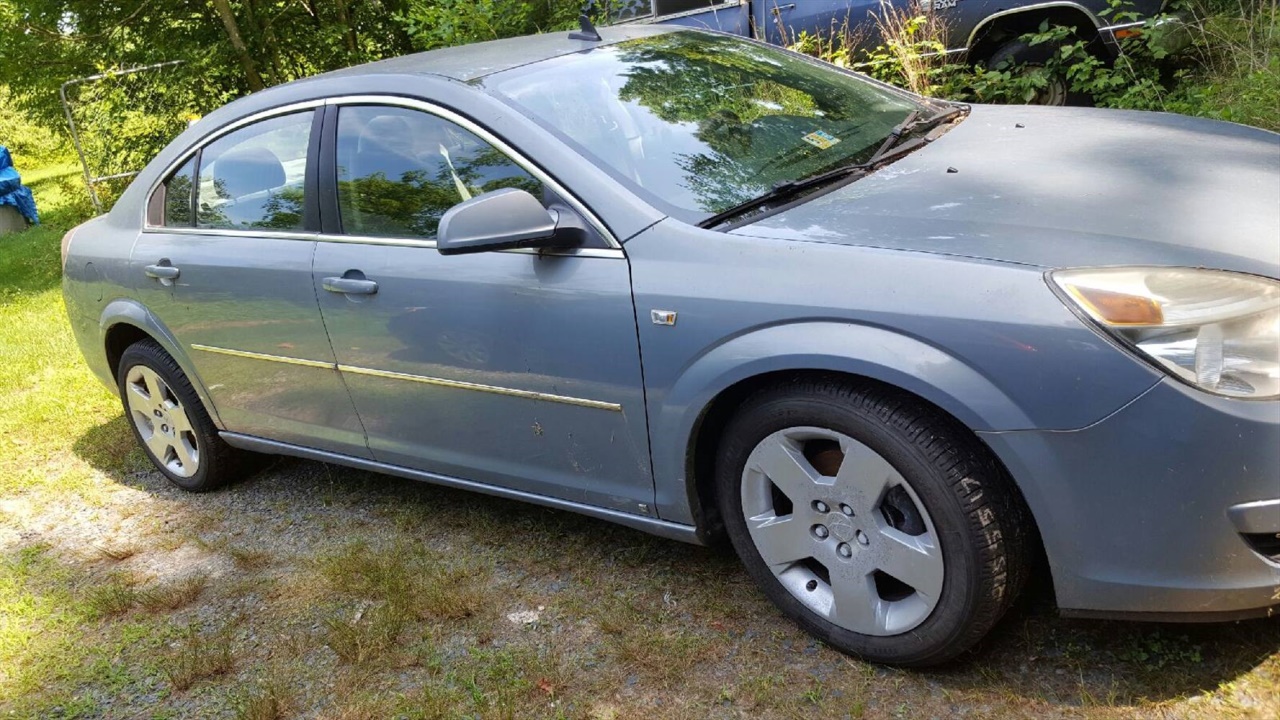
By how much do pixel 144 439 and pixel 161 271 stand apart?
1.02m

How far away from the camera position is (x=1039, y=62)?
22.0 feet

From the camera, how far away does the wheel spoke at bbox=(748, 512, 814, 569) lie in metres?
2.62

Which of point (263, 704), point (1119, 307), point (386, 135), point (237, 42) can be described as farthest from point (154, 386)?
point (237, 42)

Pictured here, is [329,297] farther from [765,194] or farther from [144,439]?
[144,439]

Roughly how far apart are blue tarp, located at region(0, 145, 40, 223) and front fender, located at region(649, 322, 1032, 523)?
1453cm

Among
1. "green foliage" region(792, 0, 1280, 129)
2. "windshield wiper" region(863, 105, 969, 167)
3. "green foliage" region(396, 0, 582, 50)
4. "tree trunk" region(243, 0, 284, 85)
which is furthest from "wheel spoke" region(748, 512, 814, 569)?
"tree trunk" region(243, 0, 284, 85)

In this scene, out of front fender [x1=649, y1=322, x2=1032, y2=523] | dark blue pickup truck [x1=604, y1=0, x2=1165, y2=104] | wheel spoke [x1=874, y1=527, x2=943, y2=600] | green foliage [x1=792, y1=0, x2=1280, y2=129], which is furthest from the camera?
dark blue pickup truck [x1=604, y1=0, x2=1165, y2=104]

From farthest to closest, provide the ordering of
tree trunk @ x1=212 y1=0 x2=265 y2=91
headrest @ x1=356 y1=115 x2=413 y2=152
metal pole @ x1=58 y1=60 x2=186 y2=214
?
metal pole @ x1=58 y1=60 x2=186 y2=214, tree trunk @ x1=212 y1=0 x2=265 y2=91, headrest @ x1=356 y1=115 x2=413 y2=152

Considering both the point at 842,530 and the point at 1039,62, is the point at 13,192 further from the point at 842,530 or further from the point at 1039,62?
the point at 842,530

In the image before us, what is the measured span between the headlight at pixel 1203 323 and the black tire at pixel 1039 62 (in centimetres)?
482

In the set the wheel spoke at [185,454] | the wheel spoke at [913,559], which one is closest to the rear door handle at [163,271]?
the wheel spoke at [185,454]

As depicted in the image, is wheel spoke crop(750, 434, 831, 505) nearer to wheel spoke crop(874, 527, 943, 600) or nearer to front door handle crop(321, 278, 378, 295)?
wheel spoke crop(874, 527, 943, 600)

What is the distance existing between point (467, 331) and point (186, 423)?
197cm

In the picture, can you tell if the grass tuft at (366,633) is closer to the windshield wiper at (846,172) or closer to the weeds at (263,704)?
the weeds at (263,704)
